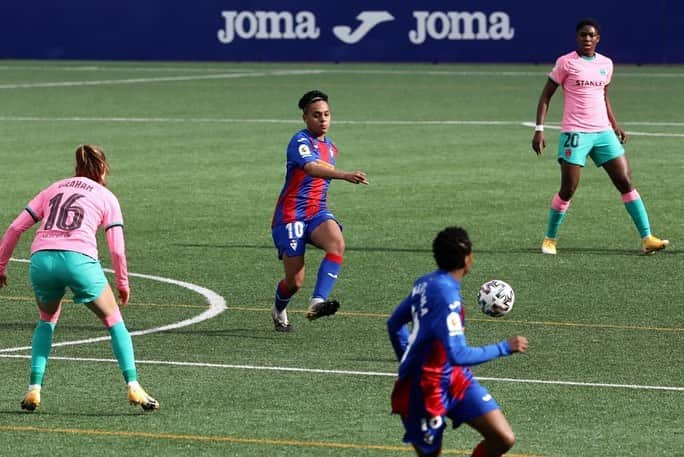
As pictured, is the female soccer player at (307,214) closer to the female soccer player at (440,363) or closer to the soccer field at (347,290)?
the soccer field at (347,290)

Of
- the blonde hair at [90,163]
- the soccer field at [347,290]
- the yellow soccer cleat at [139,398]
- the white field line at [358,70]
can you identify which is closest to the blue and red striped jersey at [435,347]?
the soccer field at [347,290]

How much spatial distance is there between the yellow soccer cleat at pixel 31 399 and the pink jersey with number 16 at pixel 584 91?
8538mm

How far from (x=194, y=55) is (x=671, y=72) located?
14.6 meters

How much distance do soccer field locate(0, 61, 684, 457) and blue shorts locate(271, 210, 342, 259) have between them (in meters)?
0.67

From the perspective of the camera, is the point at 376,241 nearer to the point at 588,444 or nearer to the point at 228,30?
the point at 588,444

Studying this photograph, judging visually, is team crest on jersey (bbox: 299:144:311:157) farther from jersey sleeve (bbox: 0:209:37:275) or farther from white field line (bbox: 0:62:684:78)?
white field line (bbox: 0:62:684:78)

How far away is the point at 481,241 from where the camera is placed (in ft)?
61.7

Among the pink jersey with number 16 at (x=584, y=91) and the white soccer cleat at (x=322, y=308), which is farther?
the pink jersey with number 16 at (x=584, y=91)

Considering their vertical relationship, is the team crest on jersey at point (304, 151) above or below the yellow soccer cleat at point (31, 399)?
above

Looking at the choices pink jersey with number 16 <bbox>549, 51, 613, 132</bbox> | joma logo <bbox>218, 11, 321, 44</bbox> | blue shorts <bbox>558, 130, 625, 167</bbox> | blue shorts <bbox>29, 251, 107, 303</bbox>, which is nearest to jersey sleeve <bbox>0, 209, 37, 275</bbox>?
blue shorts <bbox>29, 251, 107, 303</bbox>

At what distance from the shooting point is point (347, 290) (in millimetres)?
15797

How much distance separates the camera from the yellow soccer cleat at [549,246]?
17.9 m

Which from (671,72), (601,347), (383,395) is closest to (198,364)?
(383,395)

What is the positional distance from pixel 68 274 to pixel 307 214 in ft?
11.5
